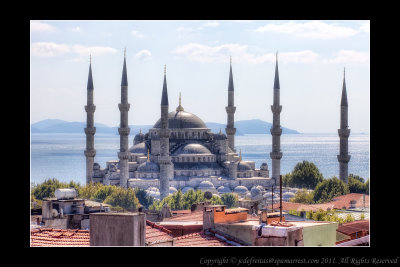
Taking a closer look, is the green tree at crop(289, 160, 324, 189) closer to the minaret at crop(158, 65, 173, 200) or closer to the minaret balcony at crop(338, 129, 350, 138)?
the minaret balcony at crop(338, 129, 350, 138)

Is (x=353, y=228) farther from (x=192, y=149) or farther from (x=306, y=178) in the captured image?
(x=306, y=178)

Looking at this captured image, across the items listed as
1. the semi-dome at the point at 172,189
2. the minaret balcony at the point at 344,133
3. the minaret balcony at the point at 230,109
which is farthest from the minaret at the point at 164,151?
the minaret balcony at the point at 344,133

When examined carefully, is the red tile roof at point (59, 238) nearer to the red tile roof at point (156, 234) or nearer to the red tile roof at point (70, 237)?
the red tile roof at point (70, 237)

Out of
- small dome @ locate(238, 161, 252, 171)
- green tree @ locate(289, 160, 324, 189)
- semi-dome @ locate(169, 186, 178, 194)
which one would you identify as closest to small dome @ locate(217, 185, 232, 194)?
semi-dome @ locate(169, 186, 178, 194)

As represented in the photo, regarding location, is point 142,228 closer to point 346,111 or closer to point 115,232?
point 115,232

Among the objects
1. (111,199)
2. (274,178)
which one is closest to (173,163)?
(274,178)
